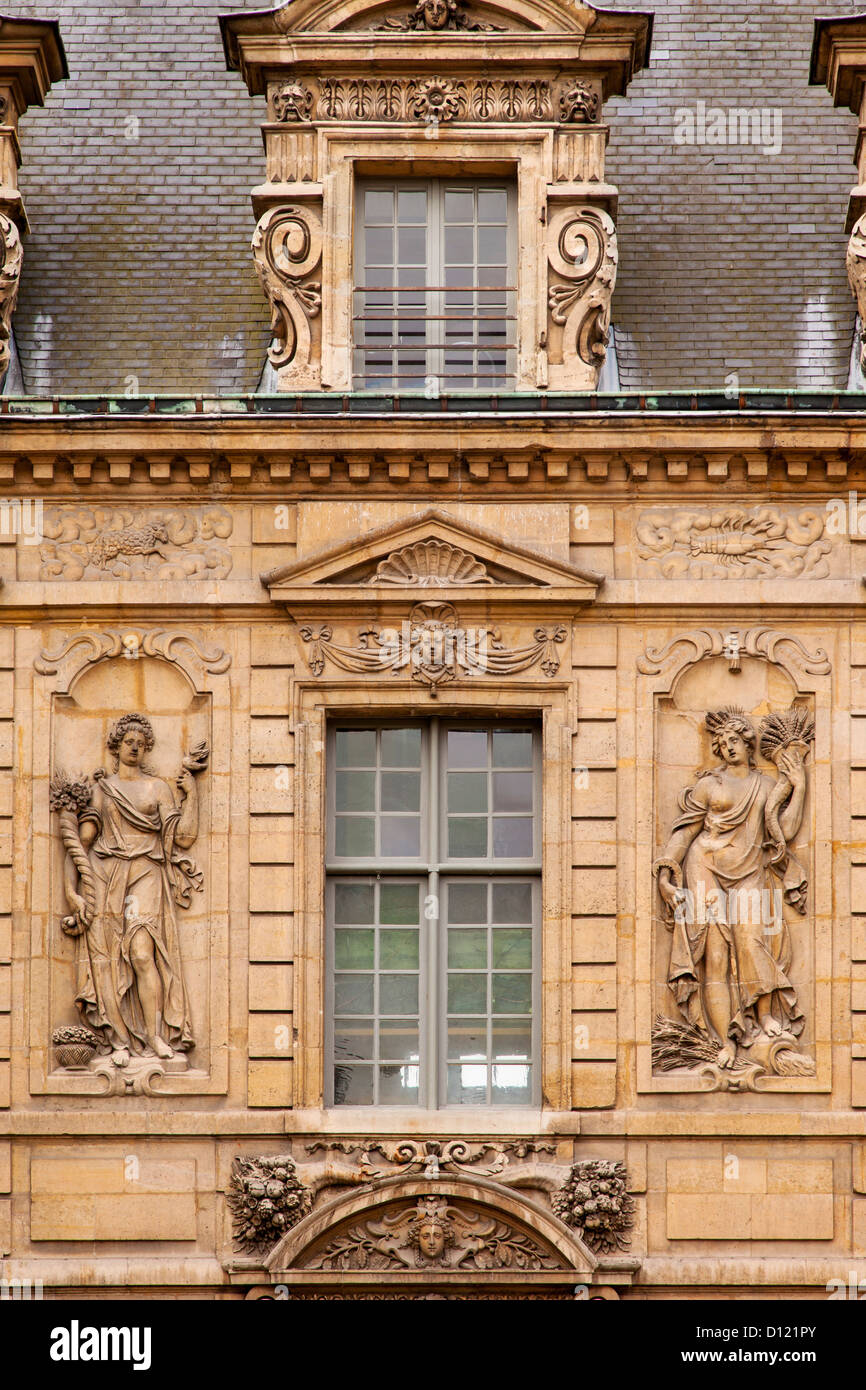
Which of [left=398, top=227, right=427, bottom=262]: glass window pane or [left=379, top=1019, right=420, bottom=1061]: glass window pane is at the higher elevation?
[left=398, top=227, right=427, bottom=262]: glass window pane

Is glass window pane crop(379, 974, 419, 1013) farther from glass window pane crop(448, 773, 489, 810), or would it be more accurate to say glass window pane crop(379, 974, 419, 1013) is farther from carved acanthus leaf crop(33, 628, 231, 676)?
carved acanthus leaf crop(33, 628, 231, 676)

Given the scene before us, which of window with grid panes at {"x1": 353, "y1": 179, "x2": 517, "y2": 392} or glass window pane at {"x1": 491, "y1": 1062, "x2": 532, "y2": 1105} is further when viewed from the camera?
window with grid panes at {"x1": 353, "y1": 179, "x2": 517, "y2": 392}

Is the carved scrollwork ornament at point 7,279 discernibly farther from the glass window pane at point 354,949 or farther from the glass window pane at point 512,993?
the glass window pane at point 512,993

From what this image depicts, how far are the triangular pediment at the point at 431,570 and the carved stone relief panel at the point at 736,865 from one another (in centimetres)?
98

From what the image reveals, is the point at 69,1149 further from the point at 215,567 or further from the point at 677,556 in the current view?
the point at 677,556

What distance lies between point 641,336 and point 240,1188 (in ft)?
24.4

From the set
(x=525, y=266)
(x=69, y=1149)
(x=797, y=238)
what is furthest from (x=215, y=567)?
(x=797, y=238)

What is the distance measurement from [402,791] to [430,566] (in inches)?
67.9

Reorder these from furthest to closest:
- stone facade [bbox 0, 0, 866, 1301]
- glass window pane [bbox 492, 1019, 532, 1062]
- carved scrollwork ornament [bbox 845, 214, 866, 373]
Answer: carved scrollwork ornament [bbox 845, 214, 866, 373] < glass window pane [bbox 492, 1019, 532, 1062] < stone facade [bbox 0, 0, 866, 1301]

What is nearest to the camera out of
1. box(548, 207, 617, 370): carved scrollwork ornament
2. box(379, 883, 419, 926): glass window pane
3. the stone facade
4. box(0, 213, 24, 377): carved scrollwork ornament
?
the stone facade

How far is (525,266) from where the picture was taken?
1830 cm

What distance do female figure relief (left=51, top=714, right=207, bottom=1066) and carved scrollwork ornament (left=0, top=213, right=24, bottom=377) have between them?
10.5ft

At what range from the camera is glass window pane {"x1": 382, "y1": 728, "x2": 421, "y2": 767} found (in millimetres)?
17969

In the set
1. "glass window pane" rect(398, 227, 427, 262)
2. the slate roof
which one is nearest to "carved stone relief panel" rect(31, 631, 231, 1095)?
the slate roof
